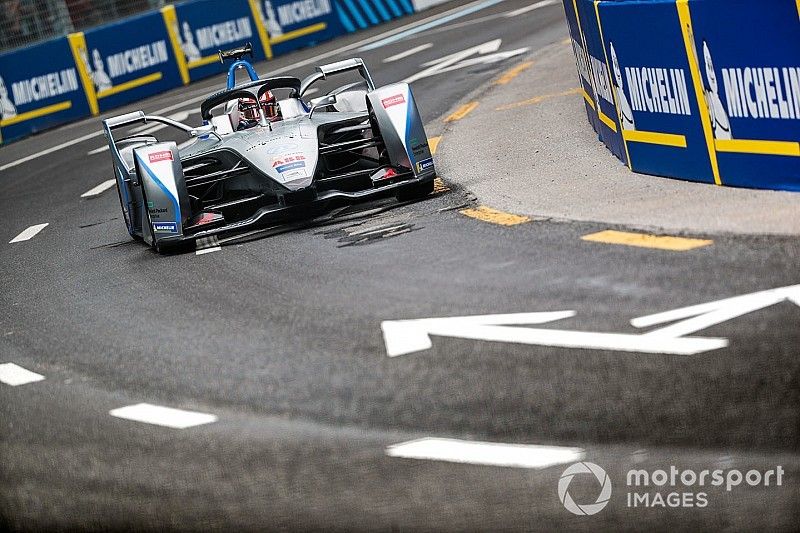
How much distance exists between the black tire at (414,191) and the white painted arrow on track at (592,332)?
3763 millimetres

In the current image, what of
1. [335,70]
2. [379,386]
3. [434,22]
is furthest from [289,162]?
[434,22]

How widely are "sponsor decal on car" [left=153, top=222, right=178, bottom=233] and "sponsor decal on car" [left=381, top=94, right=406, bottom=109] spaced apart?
180 cm

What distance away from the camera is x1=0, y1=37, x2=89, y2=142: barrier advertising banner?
22547 millimetres

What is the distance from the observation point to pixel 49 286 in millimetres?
9766

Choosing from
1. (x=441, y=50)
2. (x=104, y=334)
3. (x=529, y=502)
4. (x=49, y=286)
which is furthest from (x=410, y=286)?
(x=441, y=50)

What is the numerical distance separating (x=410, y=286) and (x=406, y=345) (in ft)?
3.85

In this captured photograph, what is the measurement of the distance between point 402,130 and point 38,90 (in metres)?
14.6

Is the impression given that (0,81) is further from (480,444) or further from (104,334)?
(480,444)

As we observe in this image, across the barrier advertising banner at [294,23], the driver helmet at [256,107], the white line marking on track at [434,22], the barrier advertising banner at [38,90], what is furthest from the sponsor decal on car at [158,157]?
the barrier advertising banner at [294,23]

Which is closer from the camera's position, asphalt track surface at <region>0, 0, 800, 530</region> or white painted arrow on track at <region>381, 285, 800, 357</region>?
asphalt track surface at <region>0, 0, 800, 530</region>

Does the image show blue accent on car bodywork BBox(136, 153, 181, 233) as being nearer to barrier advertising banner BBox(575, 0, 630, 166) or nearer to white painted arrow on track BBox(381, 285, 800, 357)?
barrier advertising banner BBox(575, 0, 630, 166)

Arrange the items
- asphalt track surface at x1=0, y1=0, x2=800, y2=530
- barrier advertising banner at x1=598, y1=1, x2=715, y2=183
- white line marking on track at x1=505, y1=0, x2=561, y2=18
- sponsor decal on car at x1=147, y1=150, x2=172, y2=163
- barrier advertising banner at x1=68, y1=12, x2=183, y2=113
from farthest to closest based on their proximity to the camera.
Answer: white line marking on track at x1=505, y1=0, x2=561, y2=18 < barrier advertising banner at x1=68, y1=12, x2=183, y2=113 < sponsor decal on car at x1=147, y1=150, x2=172, y2=163 < barrier advertising banner at x1=598, y1=1, x2=715, y2=183 < asphalt track surface at x1=0, y1=0, x2=800, y2=530

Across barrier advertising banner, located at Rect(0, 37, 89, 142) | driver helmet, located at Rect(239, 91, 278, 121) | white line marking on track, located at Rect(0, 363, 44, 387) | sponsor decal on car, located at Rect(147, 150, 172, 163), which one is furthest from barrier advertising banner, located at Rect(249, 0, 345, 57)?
white line marking on track, located at Rect(0, 363, 44, 387)

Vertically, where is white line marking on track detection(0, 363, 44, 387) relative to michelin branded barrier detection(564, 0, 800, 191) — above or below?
below
